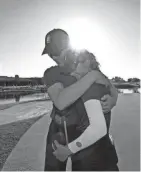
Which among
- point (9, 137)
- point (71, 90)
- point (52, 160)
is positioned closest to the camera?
point (71, 90)

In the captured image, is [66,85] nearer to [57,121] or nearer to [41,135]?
[57,121]

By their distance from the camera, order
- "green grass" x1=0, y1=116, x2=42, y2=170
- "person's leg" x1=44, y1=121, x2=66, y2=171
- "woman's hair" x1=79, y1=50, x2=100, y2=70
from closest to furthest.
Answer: "woman's hair" x1=79, y1=50, x2=100, y2=70, "person's leg" x1=44, y1=121, x2=66, y2=171, "green grass" x1=0, y1=116, x2=42, y2=170

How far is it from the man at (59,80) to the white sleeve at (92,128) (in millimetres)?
63

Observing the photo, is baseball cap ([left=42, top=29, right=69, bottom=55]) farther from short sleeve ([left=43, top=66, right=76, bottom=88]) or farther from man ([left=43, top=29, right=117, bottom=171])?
short sleeve ([left=43, top=66, right=76, bottom=88])

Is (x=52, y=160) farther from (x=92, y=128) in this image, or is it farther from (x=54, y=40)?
(x=54, y=40)

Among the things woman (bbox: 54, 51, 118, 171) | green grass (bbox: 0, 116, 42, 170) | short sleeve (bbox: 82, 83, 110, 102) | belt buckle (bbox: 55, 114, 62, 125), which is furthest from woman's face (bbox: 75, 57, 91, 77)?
green grass (bbox: 0, 116, 42, 170)

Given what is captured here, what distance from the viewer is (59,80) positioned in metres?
0.93

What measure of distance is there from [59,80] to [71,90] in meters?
0.09

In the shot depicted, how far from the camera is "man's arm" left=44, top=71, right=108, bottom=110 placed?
33.8 inches

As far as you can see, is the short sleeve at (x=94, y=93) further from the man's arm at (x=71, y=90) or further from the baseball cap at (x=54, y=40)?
the baseball cap at (x=54, y=40)

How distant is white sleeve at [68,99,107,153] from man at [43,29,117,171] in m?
0.06

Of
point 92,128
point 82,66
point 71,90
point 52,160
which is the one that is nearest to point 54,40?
point 82,66

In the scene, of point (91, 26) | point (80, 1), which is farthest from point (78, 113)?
point (80, 1)

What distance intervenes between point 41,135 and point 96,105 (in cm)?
310
